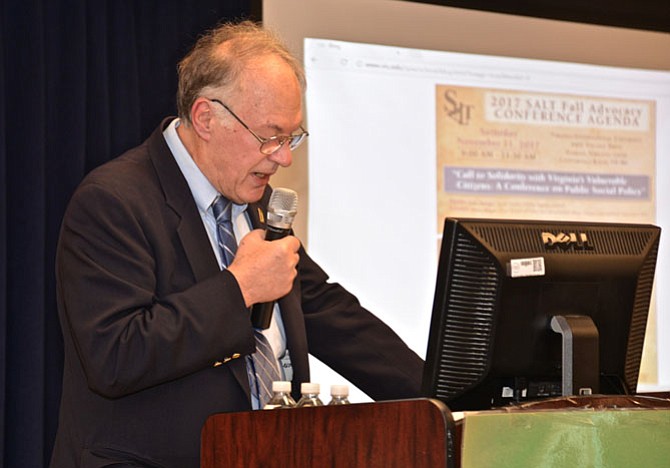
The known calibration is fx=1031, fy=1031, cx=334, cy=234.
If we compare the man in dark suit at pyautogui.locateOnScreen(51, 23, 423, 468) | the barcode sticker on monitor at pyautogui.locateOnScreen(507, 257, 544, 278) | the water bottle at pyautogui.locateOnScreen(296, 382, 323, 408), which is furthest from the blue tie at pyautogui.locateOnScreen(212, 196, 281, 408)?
the barcode sticker on monitor at pyautogui.locateOnScreen(507, 257, 544, 278)

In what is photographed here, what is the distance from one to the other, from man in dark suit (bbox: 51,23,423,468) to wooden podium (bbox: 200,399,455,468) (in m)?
0.22

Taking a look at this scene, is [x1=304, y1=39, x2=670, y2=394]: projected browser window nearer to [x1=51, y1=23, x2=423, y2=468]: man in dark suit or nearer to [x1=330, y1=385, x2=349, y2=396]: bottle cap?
[x1=51, y1=23, x2=423, y2=468]: man in dark suit

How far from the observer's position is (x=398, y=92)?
335cm

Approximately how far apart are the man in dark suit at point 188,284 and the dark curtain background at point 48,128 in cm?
113

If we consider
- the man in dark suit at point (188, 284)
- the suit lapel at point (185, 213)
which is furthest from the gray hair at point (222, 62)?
the suit lapel at point (185, 213)

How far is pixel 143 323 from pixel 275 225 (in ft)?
1.03

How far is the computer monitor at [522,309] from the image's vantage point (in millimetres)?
1647

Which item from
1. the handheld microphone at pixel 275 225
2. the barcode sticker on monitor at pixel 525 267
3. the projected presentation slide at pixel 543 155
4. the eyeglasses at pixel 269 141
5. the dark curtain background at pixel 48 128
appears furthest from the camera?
the projected presentation slide at pixel 543 155

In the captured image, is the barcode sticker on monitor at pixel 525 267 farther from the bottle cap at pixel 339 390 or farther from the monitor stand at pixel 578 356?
the bottle cap at pixel 339 390

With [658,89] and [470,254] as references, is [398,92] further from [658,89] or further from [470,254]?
[470,254]

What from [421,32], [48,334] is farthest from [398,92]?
[48,334]

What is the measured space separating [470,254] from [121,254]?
2.00 feet

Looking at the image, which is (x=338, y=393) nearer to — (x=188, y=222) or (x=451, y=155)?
(x=188, y=222)

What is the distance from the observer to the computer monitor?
1647mm
